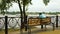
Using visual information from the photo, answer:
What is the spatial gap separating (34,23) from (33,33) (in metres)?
0.63

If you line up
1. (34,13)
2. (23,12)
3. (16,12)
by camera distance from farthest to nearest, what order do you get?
(34,13)
(16,12)
(23,12)

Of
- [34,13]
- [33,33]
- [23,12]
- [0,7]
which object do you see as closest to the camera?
[33,33]

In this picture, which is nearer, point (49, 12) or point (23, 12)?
point (23, 12)

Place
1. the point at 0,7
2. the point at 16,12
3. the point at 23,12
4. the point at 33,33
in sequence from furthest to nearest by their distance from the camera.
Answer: the point at 16,12 < the point at 23,12 < the point at 0,7 < the point at 33,33

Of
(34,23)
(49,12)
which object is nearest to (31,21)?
(34,23)

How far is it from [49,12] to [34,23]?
7920mm

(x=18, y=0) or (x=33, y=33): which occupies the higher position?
(x=18, y=0)

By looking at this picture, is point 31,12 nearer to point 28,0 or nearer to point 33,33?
point 28,0

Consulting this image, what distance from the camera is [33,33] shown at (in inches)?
368

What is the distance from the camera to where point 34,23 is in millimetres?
9734

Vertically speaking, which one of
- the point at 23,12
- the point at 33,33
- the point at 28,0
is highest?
the point at 28,0

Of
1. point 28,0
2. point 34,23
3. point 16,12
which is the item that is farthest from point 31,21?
point 16,12

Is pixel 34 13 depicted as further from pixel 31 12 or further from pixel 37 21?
pixel 37 21

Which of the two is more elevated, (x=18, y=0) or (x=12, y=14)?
(x=18, y=0)
